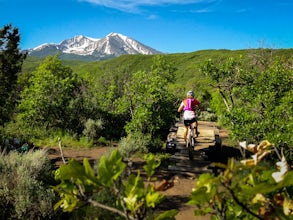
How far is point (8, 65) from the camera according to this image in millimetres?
15023

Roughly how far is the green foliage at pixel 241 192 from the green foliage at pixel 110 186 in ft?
0.52

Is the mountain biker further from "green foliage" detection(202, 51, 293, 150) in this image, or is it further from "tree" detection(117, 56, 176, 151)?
"tree" detection(117, 56, 176, 151)

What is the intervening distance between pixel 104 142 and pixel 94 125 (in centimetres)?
96

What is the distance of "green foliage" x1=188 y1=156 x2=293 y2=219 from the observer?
849mm

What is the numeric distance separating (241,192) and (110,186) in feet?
1.29

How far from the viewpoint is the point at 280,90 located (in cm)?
973

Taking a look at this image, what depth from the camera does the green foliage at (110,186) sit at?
3.29 ft

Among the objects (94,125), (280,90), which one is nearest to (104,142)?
(94,125)

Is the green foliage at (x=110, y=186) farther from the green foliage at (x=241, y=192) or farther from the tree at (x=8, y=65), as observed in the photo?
the tree at (x=8, y=65)

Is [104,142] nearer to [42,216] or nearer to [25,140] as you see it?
[25,140]

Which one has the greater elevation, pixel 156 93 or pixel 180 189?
pixel 156 93

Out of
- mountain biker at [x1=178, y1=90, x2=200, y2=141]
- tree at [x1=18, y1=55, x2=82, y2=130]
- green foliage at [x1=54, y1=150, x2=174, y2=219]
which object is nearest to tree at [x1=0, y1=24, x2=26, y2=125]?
tree at [x1=18, y1=55, x2=82, y2=130]

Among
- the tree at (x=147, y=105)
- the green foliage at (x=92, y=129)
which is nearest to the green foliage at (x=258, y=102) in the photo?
the tree at (x=147, y=105)

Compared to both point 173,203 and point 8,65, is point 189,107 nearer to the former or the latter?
point 173,203
